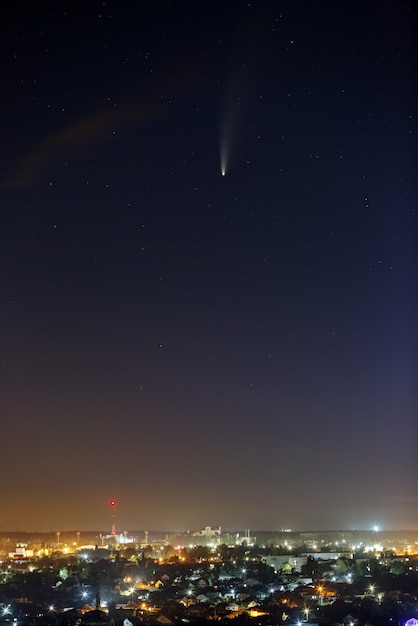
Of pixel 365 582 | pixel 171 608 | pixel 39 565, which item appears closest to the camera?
pixel 171 608

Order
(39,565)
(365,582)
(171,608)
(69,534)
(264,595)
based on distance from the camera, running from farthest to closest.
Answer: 1. (69,534)
2. (39,565)
3. (365,582)
4. (264,595)
5. (171,608)

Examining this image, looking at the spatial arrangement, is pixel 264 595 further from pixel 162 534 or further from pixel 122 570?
pixel 162 534

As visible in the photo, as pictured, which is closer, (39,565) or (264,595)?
(264,595)

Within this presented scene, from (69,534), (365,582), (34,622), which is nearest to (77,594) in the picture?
(34,622)

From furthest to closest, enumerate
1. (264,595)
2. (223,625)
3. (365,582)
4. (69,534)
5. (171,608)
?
(69,534) < (365,582) < (264,595) < (171,608) < (223,625)

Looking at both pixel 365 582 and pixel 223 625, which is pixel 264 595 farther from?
pixel 223 625

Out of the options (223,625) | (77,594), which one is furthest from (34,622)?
(77,594)

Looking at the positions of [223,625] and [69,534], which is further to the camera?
[69,534]

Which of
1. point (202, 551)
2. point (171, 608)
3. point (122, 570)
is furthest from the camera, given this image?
point (202, 551)
